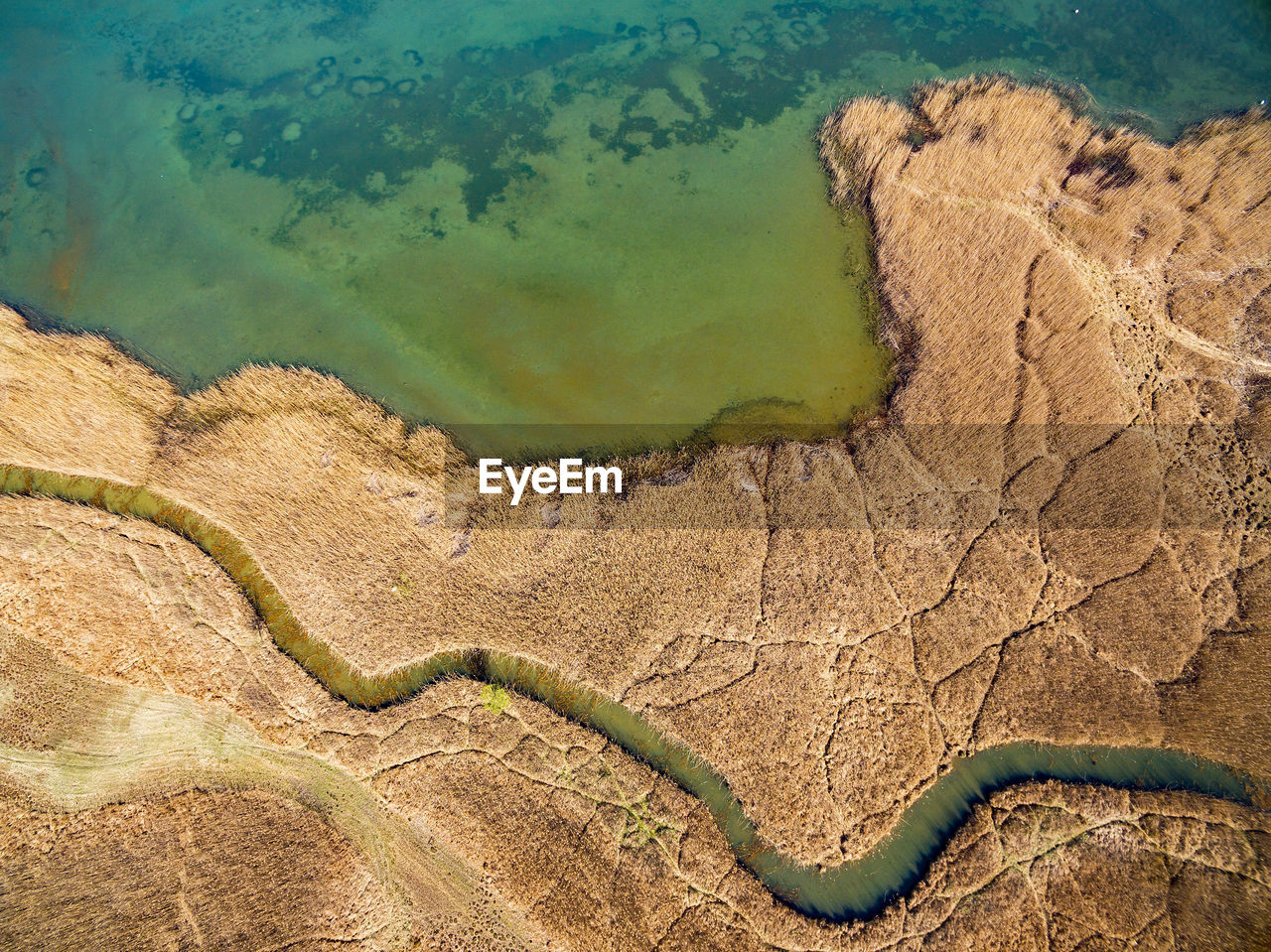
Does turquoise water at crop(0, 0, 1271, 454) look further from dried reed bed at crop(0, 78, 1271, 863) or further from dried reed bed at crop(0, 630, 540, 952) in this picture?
dried reed bed at crop(0, 630, 540, 952)

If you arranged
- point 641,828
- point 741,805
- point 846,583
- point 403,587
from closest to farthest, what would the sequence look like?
point 641,828 → point 741,805 → point 846,583 → point 403,587

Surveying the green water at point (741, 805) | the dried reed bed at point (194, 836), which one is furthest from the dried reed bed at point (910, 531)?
the dried reed bed at point (194, 836)

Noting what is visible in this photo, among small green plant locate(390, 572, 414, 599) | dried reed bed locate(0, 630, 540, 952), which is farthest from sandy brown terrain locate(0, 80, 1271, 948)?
dried reed bed locate(0, 630, 540, 952)

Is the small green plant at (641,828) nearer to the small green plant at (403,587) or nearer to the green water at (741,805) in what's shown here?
the green water at (741,805)

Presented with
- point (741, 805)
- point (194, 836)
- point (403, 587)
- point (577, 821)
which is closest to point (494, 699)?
point (577, 821)

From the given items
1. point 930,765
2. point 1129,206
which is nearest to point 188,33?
point 1129,206

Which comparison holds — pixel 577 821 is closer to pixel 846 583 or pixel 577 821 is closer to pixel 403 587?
pixel 403 587
